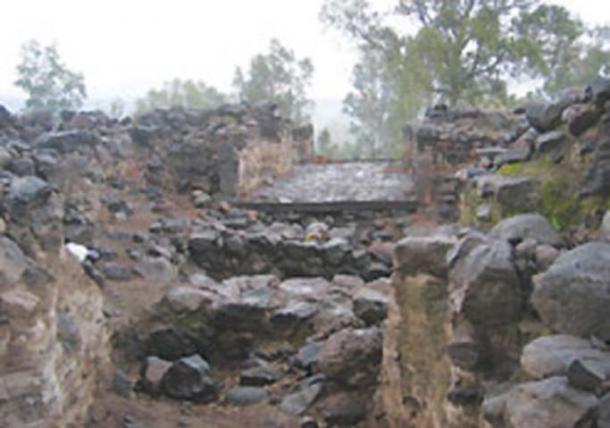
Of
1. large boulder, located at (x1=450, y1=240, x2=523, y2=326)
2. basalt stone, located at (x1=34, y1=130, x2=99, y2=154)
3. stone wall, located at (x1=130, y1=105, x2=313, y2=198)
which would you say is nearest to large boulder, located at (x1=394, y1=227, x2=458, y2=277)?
large boulder, located at (x1=450, y1=240, x2=523, y2=326)

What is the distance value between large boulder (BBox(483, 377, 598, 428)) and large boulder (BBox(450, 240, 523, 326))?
634 mm

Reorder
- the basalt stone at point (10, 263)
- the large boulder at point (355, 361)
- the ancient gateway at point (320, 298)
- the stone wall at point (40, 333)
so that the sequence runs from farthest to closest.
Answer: the large boulder at point (355, 361), the basalt stone at point (10, 263), the stone wall at point (40, 333), the ancient gateway at point (320, 298)

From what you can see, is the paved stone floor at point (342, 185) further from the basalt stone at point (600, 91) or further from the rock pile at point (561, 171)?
the basalt stone at point (600, 91)

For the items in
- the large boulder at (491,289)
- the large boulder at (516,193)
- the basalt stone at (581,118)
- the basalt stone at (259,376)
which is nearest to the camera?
the large boulder at (491,289)

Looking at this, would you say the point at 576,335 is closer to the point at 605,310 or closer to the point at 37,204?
the point at 605,310

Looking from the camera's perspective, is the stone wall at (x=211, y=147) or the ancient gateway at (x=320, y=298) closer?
the ancient gateway at (x=320, y=298)

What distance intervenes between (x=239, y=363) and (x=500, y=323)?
3.47 m

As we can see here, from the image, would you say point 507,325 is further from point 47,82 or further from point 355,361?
point 47,82

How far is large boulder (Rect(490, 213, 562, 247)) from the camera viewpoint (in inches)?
136

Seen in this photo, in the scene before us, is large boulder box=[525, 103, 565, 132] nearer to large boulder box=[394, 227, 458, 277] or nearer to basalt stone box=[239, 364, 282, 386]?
large boulder box=[394, 227, 458, 277]

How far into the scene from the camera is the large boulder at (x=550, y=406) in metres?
2.13

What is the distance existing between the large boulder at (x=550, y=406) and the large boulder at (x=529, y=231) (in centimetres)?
111

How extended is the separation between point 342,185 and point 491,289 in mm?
8587

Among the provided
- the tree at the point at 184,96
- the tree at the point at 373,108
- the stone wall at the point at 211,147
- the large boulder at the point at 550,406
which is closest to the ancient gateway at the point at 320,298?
the large boulder at the point at 550,406
